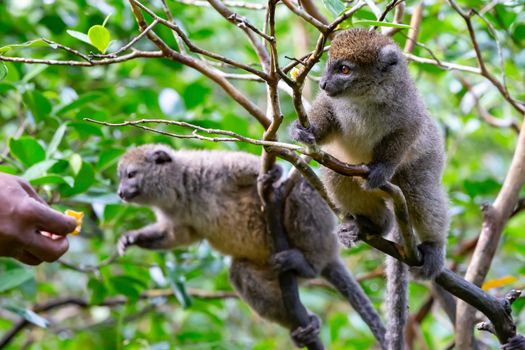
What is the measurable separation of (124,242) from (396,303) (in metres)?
2.64

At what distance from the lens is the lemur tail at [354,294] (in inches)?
244

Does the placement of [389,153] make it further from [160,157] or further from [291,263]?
[160,157]

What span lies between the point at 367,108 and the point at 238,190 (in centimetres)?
248

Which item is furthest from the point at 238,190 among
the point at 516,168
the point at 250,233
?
the point at 516,168

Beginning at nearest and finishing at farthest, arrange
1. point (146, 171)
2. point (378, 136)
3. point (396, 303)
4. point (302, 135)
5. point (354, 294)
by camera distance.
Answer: point (302, 135) < point (378, 136) < point (396, 303) < point (354, 294) < point (146, 171)

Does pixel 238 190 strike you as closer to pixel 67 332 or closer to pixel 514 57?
pixel 67 332

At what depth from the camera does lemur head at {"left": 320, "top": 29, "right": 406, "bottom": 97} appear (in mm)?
4488

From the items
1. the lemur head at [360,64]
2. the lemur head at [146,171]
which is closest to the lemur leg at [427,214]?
the lemur head at [360,64]

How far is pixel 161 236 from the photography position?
7051 mm

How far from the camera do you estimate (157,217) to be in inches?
288

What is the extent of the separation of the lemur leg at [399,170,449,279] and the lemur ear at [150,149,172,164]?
9.30ft

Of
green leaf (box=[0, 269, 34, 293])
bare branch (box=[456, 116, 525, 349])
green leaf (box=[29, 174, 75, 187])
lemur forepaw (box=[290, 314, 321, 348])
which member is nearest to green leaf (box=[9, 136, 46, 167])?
green leaf (box=[29, 174, 75, 187])

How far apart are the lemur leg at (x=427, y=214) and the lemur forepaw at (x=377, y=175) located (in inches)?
24.6

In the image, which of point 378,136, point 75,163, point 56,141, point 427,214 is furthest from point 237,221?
point 378,136
